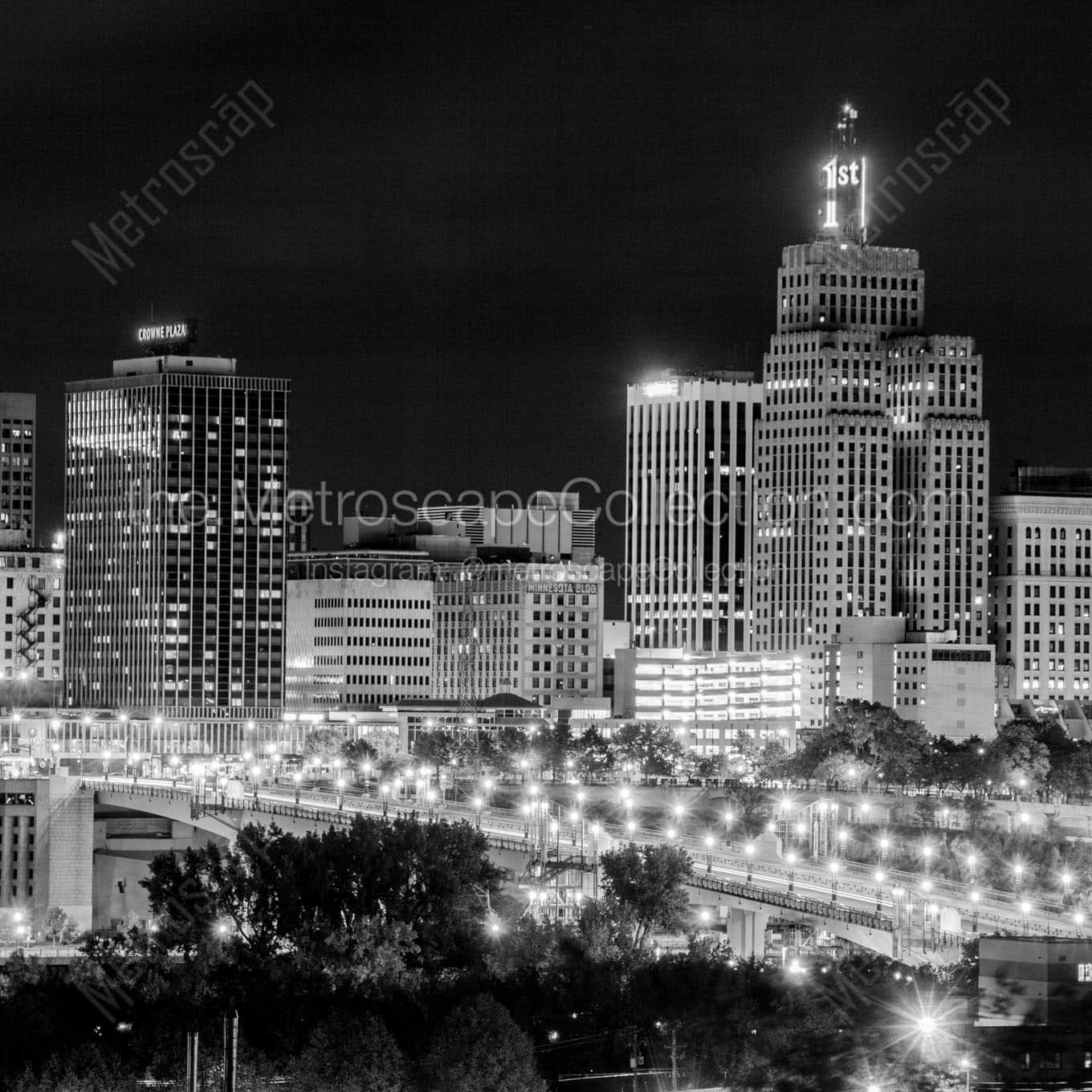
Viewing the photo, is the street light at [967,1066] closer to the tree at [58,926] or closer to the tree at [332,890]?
the tree at [332,890]

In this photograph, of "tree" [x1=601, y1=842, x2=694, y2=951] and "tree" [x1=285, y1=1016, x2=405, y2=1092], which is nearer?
"tree" [x1=285, y1=1016, x2=405, y2=1092]

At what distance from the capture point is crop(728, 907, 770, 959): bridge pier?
5595 inches

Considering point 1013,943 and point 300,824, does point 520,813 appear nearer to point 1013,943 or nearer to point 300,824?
point 300,824

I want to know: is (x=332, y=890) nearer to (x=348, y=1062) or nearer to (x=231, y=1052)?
(x=348, y=1062)

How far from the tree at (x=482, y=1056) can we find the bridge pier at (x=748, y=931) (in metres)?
28.4

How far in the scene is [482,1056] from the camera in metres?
110

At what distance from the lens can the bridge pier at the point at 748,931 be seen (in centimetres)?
14212

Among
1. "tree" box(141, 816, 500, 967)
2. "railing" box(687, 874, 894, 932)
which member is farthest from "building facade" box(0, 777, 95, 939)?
"railing" box(687, 874, 894, 932)

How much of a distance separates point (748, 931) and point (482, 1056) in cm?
3505

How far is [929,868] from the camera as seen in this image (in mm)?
175250

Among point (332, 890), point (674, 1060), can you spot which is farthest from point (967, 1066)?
point (332, 890)

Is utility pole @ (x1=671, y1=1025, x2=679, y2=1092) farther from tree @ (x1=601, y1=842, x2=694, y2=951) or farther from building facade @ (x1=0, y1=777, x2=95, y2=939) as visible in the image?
building facade @ (x1=0, y1=777, x2=95, y2=939)

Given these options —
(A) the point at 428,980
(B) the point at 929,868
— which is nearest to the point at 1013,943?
(A) the point at 428,980

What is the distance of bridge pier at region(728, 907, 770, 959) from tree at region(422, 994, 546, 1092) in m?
28.4
